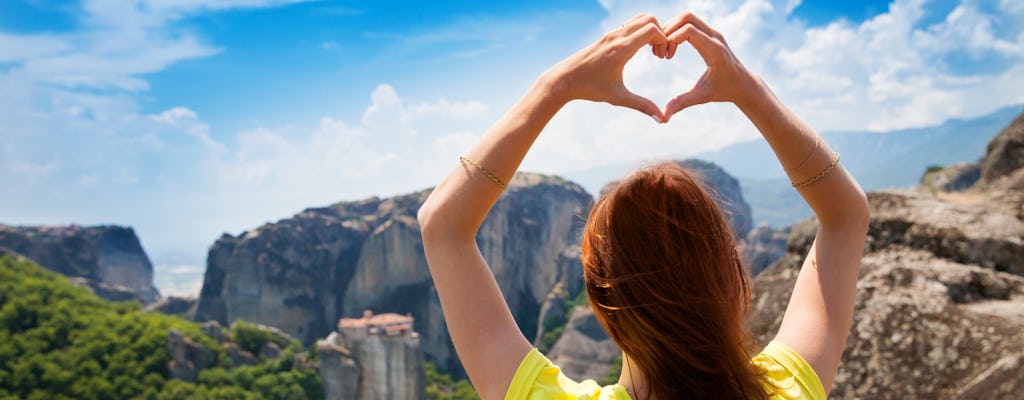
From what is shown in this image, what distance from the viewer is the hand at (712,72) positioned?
135 cm

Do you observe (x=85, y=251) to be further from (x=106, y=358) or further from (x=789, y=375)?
(x=789, y=375)

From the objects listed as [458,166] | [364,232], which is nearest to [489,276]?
[458,166]

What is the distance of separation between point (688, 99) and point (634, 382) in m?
0.56

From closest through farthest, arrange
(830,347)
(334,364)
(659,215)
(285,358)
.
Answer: (659,215) → (830,347) → (334,364) → (285,358)

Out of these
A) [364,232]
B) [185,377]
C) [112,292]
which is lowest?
[185,377]

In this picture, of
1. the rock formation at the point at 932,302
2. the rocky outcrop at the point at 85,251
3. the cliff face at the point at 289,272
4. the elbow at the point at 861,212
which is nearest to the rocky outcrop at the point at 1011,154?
the rock formation at the point at 932,302

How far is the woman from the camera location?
3.82 feet

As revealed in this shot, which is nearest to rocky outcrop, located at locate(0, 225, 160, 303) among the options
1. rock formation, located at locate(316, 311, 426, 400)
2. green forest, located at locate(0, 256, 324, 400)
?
green forest, located at locate(0, 256, 324, 400)

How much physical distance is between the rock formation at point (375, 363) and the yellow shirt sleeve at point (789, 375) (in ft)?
126

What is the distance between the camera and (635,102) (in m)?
1.30

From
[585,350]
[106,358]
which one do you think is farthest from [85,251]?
[585,350]

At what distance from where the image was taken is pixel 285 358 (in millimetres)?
43125

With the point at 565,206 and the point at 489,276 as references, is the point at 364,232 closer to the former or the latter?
the point at 565,206

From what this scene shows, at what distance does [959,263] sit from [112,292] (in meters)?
75.4
